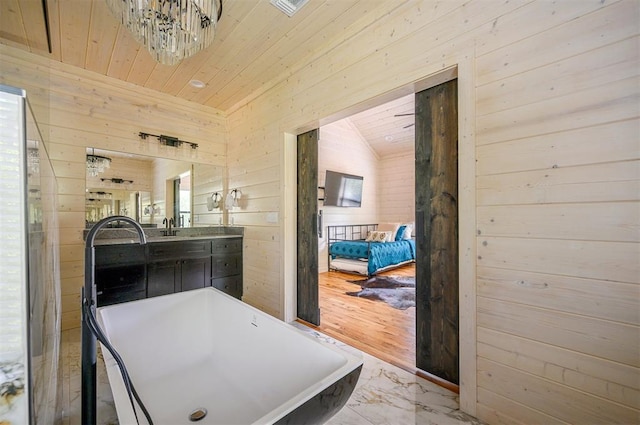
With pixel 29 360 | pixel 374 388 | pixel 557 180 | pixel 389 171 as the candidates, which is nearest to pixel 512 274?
pixel 557 180

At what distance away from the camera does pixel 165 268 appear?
300 cm

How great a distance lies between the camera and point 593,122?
1.22 m

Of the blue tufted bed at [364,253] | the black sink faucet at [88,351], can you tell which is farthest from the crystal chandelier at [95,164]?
the blue tufted bed at [364,253]

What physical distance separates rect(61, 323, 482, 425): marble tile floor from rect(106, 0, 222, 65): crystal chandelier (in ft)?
7.08

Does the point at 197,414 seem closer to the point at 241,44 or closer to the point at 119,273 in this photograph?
the point at 119,273

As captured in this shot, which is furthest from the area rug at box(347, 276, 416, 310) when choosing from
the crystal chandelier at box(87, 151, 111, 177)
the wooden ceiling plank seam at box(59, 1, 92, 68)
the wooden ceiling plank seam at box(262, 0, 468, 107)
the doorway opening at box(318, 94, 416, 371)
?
the wooden ceiling plank seam at box(59, 1, 92, 68)

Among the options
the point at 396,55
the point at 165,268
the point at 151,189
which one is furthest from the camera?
the point at 151,189

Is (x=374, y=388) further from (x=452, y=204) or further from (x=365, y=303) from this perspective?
(x=365, y=303)

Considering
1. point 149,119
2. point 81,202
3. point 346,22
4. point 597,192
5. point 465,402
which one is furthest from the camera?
point 149,119

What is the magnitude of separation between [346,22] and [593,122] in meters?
1.87

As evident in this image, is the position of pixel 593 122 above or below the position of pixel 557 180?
above

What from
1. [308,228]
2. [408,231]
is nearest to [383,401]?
[308,228]

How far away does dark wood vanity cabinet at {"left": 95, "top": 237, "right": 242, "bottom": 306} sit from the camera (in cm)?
266

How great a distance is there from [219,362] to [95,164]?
272 centimetres
